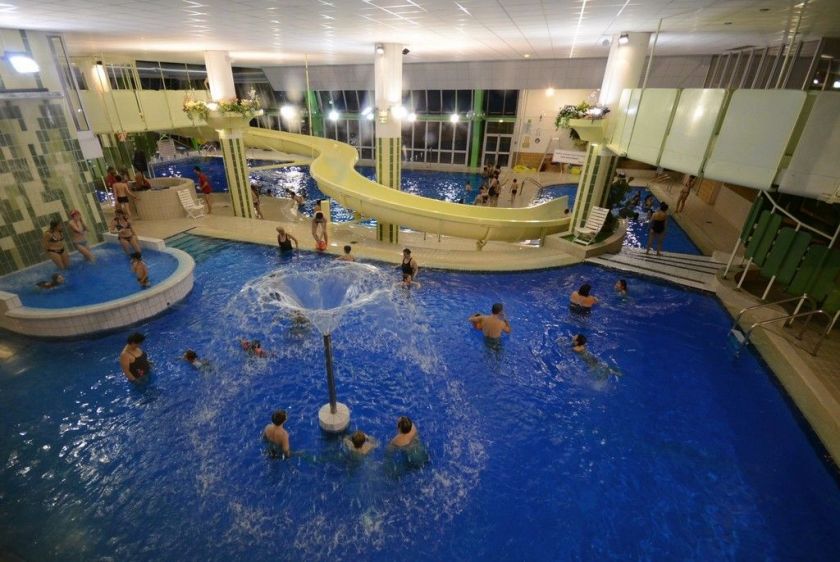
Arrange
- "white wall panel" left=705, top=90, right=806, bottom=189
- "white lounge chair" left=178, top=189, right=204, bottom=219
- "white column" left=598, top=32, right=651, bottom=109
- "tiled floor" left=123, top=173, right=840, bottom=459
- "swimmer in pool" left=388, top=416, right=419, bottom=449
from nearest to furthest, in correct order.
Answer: "swimmer in pool" left=388, top=416, right=419, bottom=449 < "white wall panel" left=705, top=90, right=806, bottom=189 < "tiled floor" left=123, top=173, right=840, bottom=459 < "white column" left=598, top=32, right=651, bottom=109 < "white lounge chair" left=178, top=189, right=204, bottom=219

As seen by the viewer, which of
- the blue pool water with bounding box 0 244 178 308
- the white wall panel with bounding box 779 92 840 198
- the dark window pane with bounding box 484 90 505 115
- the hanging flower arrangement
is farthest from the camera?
the dark window pane with bounding box 484 90 505 115

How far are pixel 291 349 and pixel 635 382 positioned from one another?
5098mm

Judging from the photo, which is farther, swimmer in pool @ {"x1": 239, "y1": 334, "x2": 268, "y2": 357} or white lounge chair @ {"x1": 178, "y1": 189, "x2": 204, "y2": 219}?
white lounge chair @ {"x1": 178, "y1": 189, "x2": 204, "y2": 219}

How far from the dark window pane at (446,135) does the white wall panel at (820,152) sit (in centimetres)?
1995

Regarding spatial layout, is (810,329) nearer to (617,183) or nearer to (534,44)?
(617,183)

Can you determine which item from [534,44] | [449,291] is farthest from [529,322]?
[534,44]

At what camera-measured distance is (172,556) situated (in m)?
3.41

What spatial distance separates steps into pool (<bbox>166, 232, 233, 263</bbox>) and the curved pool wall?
2.27 meters

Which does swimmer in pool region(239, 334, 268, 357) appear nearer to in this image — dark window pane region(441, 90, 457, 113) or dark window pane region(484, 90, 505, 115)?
dark window pane region(441, 90, 457, 113)

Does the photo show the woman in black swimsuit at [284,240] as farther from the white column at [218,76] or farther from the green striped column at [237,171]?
the white column at [218,76]

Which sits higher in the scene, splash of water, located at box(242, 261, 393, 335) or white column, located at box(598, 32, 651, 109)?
white column, located at box(598, 32, 651, 109)

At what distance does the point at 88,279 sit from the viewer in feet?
24.0

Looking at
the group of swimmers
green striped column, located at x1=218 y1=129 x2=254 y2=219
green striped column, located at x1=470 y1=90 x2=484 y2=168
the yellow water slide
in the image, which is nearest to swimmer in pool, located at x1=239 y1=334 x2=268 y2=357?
the group of swimmers

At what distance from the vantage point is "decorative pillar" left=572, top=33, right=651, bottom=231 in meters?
7.63
